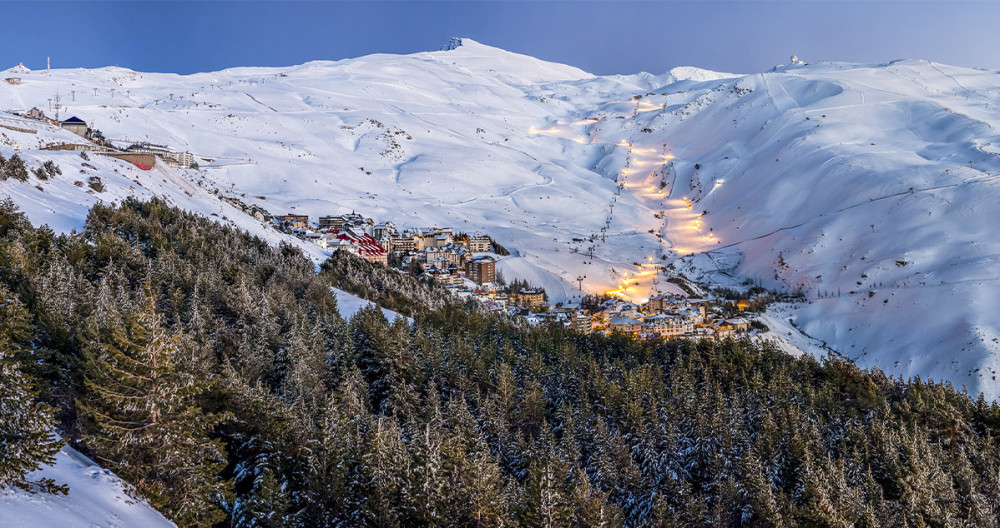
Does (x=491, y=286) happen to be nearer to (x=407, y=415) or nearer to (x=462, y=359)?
(x=462, y=359)

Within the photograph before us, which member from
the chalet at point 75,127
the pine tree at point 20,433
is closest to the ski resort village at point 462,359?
the pine tree at point 20,433

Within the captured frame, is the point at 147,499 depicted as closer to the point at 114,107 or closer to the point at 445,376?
the point at 445,376

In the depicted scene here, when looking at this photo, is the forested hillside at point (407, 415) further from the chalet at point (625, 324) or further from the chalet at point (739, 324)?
the chalet at point (739, 324)

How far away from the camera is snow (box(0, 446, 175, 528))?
868 cm

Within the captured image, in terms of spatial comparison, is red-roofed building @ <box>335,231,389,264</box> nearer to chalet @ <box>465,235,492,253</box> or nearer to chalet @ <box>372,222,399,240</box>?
chalet @ <box>372,222,399,240</box>

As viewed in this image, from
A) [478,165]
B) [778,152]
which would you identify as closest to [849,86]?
[778,152]

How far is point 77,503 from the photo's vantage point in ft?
32.2

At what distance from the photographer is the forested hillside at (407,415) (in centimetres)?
1260

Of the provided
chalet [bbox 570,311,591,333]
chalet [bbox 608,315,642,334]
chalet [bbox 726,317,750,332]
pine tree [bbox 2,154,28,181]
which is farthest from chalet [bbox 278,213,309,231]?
chalet [bbox 726,317,750,332]

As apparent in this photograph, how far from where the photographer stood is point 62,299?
19.0 metres

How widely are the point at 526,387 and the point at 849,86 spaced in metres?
196

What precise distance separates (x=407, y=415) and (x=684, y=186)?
162 metres

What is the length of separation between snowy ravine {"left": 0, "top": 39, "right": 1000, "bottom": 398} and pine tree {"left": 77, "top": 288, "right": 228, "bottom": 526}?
28.1m

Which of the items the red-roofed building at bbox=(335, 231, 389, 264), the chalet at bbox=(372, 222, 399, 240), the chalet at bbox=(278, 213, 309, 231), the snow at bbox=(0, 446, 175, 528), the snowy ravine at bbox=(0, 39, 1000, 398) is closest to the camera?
the snow at bbox=(0, 446, 175, 528)
